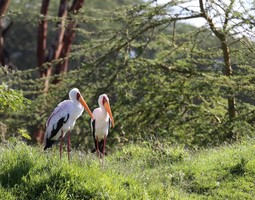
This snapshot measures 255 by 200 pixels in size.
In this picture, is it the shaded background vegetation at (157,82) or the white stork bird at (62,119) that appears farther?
the shaded background vegetation at (157,82)

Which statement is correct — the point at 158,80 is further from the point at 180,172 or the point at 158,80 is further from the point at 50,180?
the point at 50,180

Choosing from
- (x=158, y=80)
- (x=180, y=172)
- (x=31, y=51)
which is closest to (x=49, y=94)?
(x=158, y=80)

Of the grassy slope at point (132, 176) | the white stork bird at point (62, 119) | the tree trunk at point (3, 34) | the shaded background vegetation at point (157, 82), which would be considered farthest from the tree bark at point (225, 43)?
the tree trunk at point (3, 34)

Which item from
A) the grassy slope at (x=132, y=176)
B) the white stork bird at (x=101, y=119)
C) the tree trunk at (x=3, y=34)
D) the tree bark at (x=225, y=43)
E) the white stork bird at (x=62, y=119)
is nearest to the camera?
the grassy slope at (x=132, y=176)

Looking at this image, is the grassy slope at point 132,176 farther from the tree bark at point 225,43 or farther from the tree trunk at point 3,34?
the tree trunk at point 3,34

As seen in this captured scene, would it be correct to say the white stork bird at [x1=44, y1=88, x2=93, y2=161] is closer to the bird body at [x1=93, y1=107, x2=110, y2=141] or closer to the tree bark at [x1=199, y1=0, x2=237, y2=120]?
the bird body at [x1=93, y1=107, x2=110, y2=141]

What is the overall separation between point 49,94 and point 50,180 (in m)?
7.28

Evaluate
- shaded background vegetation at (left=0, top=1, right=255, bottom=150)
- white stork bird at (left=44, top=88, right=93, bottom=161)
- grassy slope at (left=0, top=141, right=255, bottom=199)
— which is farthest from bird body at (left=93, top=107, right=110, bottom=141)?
shaded background vegetation at (left=0, top=1, right=255, bottom=150)

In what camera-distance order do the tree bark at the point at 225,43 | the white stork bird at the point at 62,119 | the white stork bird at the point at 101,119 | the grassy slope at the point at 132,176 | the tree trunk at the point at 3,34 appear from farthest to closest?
the tree trunk at the point at 3,34, the tree bark at the point at 225,43, the white stork bird at the point at 101,119, the white stork bird at the point at 62,119, the grassy slope at the point at 132,176

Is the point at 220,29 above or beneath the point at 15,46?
above

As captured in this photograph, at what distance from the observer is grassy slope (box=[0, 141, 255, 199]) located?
667cm

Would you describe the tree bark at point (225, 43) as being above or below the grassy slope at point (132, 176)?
above

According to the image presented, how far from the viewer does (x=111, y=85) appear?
13.2 metres

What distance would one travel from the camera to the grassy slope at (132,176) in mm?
6672
